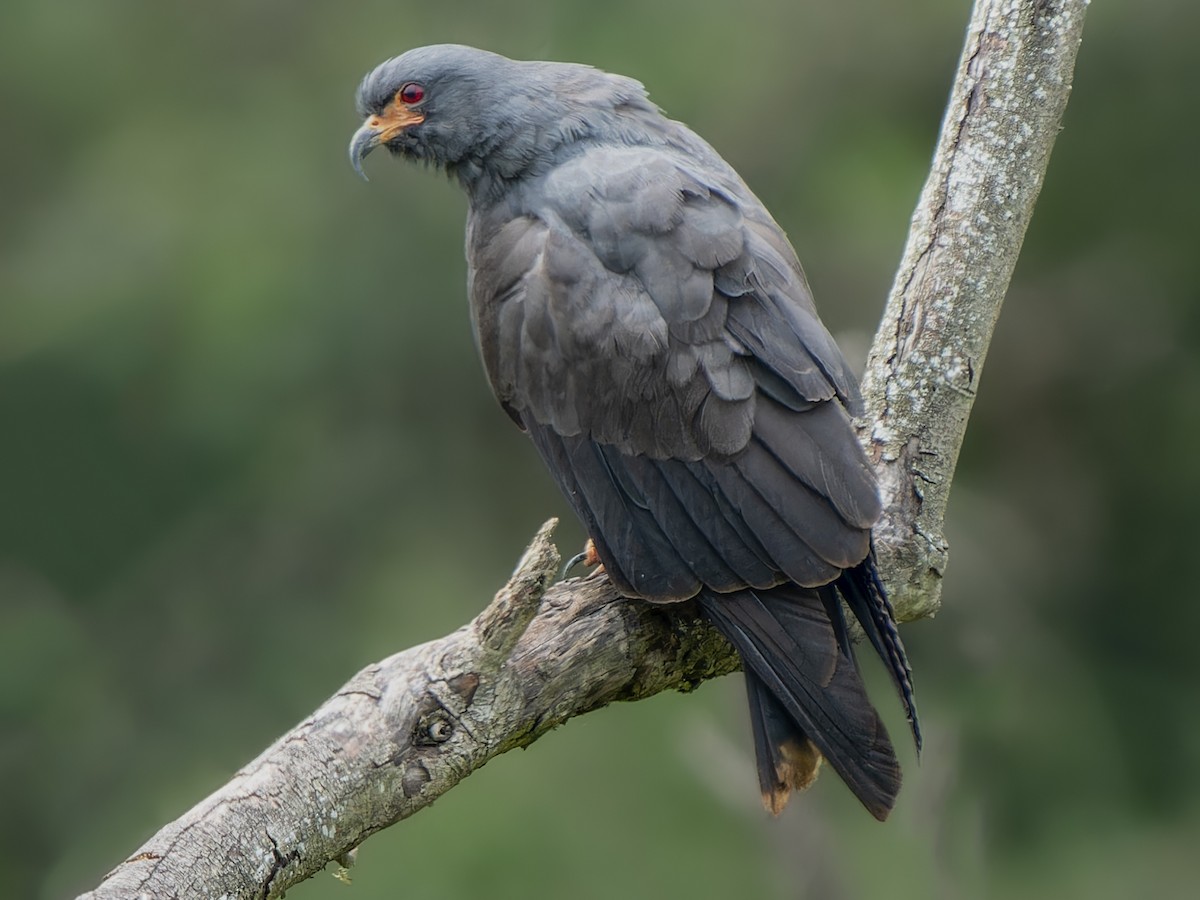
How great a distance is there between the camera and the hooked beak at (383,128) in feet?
15.0

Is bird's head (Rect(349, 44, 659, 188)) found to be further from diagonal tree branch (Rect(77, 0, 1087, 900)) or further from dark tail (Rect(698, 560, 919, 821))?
dark tail (Rect(698, 560, 919, 821))

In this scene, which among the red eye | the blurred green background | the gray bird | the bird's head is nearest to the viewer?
the gray bird

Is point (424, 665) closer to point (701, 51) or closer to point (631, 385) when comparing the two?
point (631, 385)

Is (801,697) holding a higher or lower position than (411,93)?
lower

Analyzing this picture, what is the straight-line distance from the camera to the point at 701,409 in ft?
12.1

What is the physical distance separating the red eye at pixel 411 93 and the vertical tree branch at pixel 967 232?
5.10ft

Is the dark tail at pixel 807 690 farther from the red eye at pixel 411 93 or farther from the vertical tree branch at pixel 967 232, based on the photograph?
the red eye at pixel 411 93

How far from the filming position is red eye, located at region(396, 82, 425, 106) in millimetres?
4559

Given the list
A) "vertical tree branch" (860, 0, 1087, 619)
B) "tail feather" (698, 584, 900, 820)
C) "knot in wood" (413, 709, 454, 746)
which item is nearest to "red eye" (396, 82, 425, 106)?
"vertical tree branch" (860, 0, 1087, 619)

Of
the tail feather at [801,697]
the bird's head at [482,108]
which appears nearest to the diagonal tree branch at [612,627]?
the tail feather at [801,697]

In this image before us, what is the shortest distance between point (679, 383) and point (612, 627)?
628 millimetres

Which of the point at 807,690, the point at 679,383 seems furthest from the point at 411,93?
the point at 807,690

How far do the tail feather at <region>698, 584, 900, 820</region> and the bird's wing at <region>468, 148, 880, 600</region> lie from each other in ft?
0.27

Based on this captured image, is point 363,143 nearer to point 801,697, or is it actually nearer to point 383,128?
point 383,128
